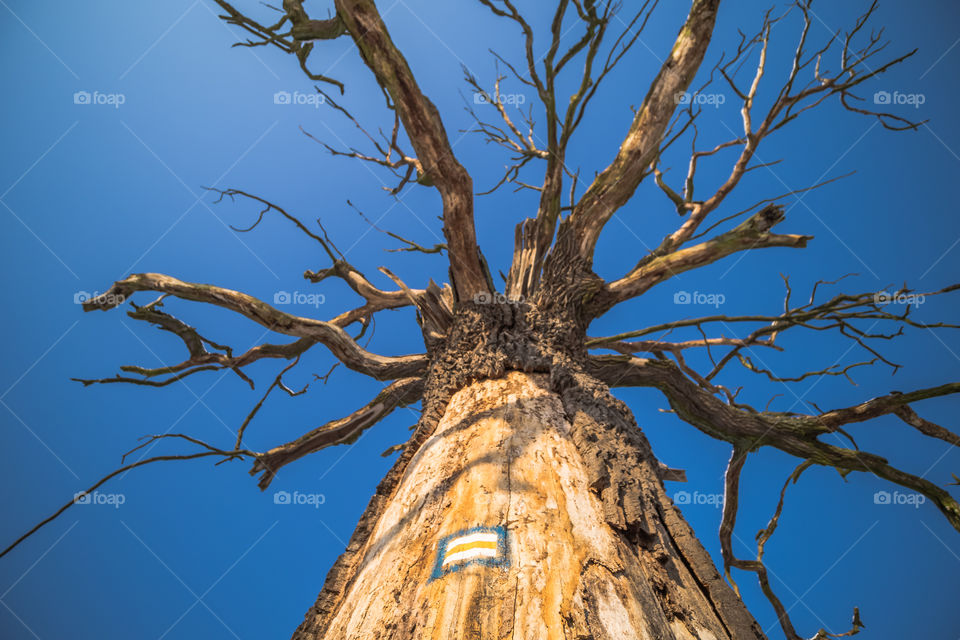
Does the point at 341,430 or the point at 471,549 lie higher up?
the point at 471,549

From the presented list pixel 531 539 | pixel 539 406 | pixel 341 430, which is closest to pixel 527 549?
pixel 531 539

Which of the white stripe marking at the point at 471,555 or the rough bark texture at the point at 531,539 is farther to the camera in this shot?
the white stripe marking at the point at 471,555

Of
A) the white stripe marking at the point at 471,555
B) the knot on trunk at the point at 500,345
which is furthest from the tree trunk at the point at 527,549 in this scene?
the knot on trunk at the point at 500,345

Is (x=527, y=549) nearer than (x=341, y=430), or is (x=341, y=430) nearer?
(x=527, y=549)

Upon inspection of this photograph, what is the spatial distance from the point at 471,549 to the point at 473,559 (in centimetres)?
3

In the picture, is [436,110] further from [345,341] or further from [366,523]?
[366,523]

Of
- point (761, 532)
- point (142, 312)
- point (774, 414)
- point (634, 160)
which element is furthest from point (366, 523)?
point (761, 532)

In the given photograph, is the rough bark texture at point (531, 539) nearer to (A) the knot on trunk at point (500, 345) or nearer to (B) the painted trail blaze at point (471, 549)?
(B) the painted trail blaze at point (471, 549)

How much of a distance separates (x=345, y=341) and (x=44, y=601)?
947 centimetres

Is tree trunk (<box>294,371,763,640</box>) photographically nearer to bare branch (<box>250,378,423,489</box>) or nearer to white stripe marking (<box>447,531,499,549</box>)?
white stripe marking (<box>447,531,499,549</box>)

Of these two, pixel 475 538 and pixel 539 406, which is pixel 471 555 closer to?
pixel 475 538

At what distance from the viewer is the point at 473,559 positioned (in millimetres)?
1014

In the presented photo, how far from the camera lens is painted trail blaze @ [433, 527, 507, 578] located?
3.30 feet

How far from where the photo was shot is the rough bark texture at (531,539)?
2.95ft
